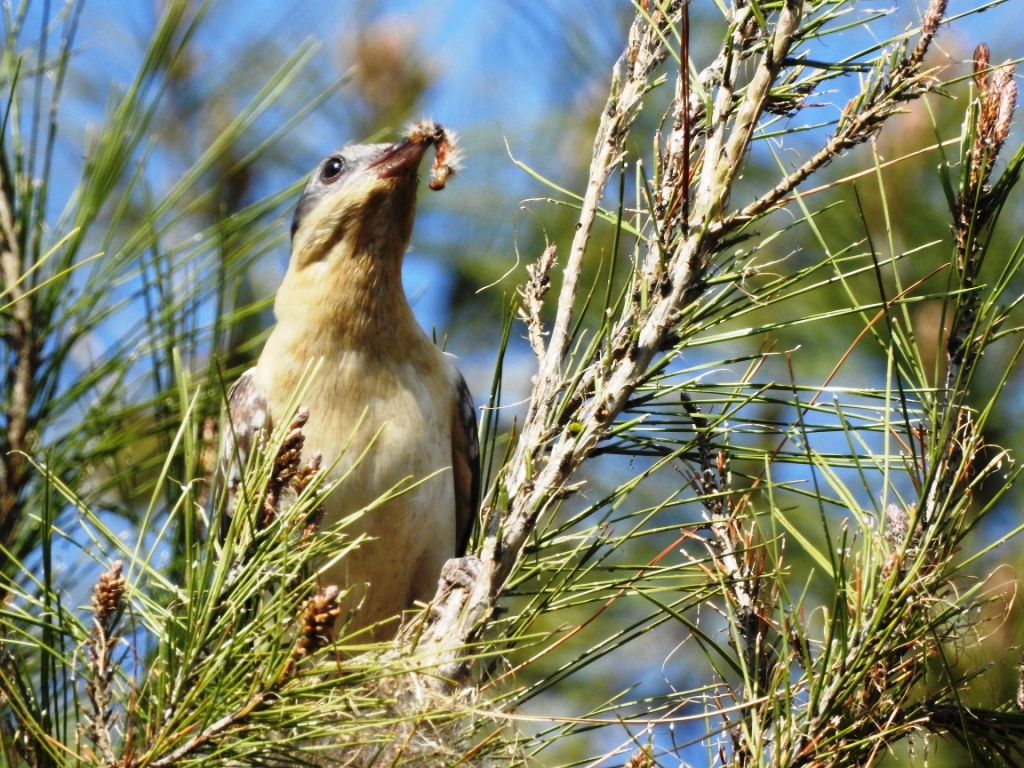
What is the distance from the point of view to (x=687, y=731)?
17.5ft

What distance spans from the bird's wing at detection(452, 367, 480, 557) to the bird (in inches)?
3.7

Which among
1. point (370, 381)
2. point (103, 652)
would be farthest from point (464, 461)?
point (103, 652)

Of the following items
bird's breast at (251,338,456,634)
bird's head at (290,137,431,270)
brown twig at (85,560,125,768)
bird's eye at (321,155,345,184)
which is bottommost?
brown twig at (85,560,125,768)

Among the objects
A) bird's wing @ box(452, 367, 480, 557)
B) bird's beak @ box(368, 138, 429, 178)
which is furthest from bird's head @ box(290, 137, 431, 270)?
bird's wing @ box(452, 367, 480, 557)

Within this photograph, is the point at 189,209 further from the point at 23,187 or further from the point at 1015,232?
the point at 1015,232

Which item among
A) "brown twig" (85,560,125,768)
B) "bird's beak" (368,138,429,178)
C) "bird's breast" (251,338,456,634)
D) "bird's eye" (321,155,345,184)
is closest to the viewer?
"brown twig" (85,560,125,768)

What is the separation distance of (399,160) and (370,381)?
85 cm

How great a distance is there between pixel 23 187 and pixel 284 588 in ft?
7.40

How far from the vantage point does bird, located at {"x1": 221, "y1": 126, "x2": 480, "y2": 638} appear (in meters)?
4.11

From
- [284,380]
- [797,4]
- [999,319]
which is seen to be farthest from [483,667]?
[284,380]

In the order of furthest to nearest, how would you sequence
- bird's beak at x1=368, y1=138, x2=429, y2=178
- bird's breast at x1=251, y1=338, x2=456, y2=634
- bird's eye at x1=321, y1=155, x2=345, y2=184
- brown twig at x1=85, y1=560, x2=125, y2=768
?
1. bird's eye at x1=321, y1=155, x2=345, y2=184
2. bird's beak at x1=368, y1=138, x2=429, y2=178
3. bird's breast at x1=251, y1=338, x2=456, y2=634
4. brown twig at x1=85, y1=560, x2=125, y2=768

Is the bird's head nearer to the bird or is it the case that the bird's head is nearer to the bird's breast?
the bird

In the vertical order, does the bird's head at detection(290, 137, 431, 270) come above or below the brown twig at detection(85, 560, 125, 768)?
above

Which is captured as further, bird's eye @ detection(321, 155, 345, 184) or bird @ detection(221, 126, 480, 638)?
bird's eye @ detection(321, 155, 345, 184)
